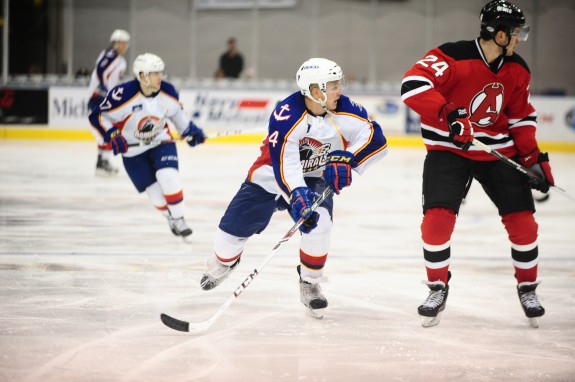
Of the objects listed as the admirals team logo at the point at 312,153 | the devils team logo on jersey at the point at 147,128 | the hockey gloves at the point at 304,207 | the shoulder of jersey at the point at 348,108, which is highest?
the shoulder of jersey at the point at 348,108

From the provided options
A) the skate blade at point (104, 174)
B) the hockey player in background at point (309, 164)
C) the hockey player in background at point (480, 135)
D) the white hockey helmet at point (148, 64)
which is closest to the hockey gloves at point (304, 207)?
the hockey player in background at point (309, 164)

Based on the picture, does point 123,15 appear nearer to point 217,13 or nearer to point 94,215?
point 217,13

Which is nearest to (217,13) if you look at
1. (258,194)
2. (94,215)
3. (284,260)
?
(94,215)

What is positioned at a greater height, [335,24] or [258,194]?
[335,24]

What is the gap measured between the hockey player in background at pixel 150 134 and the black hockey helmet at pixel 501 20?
227cm

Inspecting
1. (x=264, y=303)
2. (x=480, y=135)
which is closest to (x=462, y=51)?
(x=480, y=135)

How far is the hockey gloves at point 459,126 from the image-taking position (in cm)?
308

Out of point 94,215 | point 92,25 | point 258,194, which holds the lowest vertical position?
point 94,215

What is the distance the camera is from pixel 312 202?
10.4 feet

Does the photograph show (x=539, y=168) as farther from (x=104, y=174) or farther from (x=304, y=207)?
(x=104, y=174)

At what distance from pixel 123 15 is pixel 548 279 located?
10839 millimetres

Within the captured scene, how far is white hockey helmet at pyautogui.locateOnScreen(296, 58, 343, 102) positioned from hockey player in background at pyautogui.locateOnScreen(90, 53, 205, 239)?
1.96 m

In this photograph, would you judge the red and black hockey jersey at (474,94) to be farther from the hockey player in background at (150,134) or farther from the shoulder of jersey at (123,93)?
the shoulder of jersey at (123,93)

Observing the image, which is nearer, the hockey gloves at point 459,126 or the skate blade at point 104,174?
the hockey gloves at point 459,126
